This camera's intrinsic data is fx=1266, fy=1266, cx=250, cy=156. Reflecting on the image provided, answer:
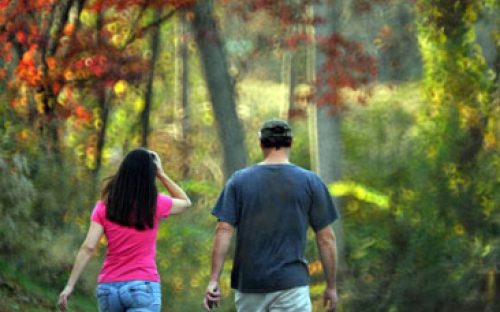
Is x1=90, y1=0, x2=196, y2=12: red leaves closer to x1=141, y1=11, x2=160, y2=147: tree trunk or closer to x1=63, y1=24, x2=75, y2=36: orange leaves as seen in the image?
x1=63, y1=24, x2=75, y2=36: orange leaves

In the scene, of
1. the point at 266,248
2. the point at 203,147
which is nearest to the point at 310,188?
the point at 266,248

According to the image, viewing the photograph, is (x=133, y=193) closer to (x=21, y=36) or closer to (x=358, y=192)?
(x=21, y=36)

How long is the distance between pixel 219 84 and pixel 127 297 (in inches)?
439

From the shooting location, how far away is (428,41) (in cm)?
1891

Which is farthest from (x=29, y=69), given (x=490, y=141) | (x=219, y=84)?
(x=490, y=141)

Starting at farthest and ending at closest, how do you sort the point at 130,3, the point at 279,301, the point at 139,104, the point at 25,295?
the point at 139,104, the point at 130,3, the point at 25,295, the point at 279,301

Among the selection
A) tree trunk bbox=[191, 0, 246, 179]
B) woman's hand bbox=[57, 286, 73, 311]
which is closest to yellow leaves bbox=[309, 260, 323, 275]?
tree trunk bbox=[191, 0, 246, 179]

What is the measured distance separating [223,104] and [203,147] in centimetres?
1294

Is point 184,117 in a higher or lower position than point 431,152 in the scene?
higher

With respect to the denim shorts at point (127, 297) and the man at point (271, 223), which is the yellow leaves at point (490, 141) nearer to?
the man at point (271, 223)

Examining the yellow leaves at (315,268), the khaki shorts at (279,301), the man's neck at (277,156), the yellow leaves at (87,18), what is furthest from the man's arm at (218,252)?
the yellow leaves at (315,268)

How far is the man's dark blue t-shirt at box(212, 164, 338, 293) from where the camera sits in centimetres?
785

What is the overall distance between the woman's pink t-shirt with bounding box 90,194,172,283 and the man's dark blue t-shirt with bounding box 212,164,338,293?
0.57 metres

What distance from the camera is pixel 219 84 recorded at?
19.0m
